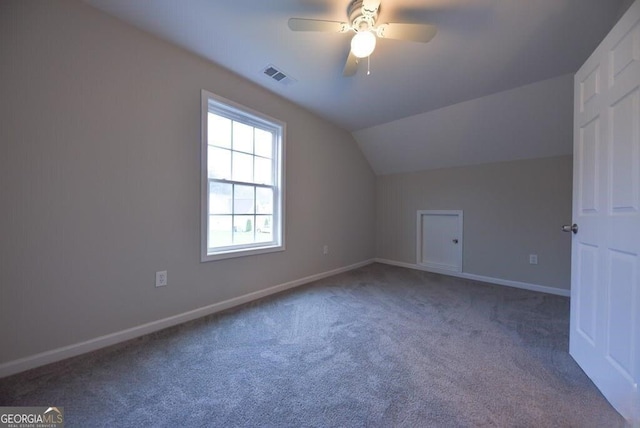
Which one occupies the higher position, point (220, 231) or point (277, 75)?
point (277, 75)

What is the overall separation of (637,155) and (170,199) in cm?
286

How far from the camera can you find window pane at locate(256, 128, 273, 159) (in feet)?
8.92

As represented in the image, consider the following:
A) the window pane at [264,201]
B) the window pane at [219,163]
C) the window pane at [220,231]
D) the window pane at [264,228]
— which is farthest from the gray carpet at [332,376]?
the window pane at [219,163]

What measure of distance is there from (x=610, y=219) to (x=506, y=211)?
2.29m

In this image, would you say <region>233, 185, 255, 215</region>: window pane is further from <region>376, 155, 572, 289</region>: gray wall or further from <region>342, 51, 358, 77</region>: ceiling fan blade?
<region>376, 155, 572, 289</region>: gray wall

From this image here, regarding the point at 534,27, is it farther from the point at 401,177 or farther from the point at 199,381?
the point at 199,381

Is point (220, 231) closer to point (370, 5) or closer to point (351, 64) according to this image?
point (351, 64)

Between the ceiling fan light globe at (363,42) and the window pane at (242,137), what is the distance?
4.79 ft

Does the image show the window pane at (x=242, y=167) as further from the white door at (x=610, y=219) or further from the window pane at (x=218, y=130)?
the white door at (x=610, y=219)

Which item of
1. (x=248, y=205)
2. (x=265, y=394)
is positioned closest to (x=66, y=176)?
(x=248, y=205)

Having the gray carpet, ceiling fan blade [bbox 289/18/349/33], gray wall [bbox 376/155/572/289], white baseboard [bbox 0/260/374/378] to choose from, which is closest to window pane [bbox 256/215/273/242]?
white baseboard [bbox 0/260/374/378]

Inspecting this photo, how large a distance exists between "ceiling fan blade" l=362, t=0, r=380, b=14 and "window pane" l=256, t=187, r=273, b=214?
1.88m

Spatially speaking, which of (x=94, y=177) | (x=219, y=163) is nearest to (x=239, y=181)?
(x=219, y=163)

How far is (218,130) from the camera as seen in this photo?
92.9 inches
